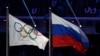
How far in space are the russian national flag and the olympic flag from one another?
1.49ft

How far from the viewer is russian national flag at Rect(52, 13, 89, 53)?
16.0 m

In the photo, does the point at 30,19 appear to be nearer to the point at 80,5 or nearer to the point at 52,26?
the point at 80,5

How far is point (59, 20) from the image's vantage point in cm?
1633

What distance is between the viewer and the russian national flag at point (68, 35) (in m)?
16.0

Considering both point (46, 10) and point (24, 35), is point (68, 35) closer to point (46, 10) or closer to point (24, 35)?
point (24, 35)

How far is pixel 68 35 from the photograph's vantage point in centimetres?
1616

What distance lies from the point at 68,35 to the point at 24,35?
136 centimetres

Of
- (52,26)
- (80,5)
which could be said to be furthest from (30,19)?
(52,26)

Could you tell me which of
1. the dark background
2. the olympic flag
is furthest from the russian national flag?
the dark background

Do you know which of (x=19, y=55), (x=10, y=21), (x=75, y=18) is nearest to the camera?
(x=10, y=21)

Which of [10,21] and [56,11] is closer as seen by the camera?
[10,21]

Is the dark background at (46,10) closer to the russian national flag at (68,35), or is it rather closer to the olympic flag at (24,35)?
the russian national flag at (68,35)

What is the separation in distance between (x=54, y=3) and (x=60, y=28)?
28.9 ft

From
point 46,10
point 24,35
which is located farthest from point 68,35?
point 46,10
